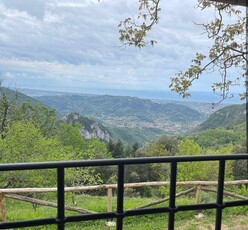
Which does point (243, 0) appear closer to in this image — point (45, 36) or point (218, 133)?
point (218, 133)

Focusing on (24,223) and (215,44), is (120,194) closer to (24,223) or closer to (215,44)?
(24,223)

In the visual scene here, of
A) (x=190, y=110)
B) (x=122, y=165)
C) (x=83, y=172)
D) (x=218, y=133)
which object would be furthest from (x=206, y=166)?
(x=122, y=165)

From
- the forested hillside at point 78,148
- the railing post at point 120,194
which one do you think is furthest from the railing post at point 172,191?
the forested hillside at point 78,148

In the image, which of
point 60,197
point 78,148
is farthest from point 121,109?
point 60,197

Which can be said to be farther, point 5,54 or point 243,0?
point 5,54

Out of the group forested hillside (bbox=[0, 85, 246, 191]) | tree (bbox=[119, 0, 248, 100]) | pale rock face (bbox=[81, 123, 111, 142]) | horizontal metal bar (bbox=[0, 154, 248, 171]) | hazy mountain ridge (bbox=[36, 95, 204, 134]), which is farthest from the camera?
pale rock face (bbox=[81, 123, 111, 142])

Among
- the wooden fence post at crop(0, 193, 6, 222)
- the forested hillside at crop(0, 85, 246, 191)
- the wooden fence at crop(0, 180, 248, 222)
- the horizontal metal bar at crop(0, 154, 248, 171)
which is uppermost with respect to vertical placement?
the horizontal metal bar at crop(0, 154, 248, 171)

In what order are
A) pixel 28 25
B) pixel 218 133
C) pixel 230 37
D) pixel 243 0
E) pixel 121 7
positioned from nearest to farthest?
pixel 243 0
pixel 230 37
pixel 121 7
pixel 218 133
pixel 28 25

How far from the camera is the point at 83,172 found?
11.7 m

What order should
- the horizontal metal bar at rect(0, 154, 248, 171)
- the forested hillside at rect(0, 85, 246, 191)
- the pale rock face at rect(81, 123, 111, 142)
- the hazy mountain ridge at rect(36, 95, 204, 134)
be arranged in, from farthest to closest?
the pale rock face at rect(81, 123, 111, 142), the hazy mountain ridge at rect(36, 95, 204, 134), the forested hillside at rect(0, 85, 246, 191), the horizontal metal bar at rect(0, 154, 248, 171)

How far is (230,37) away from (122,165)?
155 inches

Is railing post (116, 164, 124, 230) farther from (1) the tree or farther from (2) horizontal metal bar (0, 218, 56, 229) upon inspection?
(1) the tree

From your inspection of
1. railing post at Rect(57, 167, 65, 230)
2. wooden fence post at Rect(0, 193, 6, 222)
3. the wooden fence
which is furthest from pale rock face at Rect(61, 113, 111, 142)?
railing post at Rect(57, 167, 65, 230)

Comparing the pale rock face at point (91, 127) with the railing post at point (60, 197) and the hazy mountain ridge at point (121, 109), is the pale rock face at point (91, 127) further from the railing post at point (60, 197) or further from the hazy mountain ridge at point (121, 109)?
the railing post at point (60, 197)
